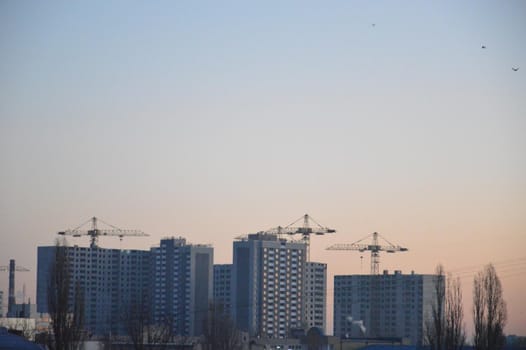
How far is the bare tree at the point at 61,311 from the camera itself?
55375mm

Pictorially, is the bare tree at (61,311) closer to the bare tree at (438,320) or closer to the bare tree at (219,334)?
the bare tree at (438,320)

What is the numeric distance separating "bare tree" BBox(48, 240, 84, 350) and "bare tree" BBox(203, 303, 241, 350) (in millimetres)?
42333

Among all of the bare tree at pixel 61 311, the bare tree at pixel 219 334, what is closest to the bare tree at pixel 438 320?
the bare tree at pixel 61 311

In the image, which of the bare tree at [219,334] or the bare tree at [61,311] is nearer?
the bare tree at [61,311]

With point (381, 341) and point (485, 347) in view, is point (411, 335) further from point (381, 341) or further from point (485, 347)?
point (485, 347)

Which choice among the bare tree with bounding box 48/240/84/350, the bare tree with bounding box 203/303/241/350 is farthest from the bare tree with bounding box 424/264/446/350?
the bare tree with bounding box 203/303/241/350

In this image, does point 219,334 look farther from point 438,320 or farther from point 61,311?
point 61,311

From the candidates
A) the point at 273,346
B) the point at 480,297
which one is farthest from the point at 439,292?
the point at 273,346

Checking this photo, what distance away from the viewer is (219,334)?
339ft

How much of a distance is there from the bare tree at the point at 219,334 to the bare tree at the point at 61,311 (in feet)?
139

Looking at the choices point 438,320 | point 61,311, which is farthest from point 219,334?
point 61,311

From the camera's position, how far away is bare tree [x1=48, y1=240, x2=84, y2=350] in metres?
55.4

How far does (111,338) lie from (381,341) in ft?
76.5

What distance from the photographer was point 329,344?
110m
